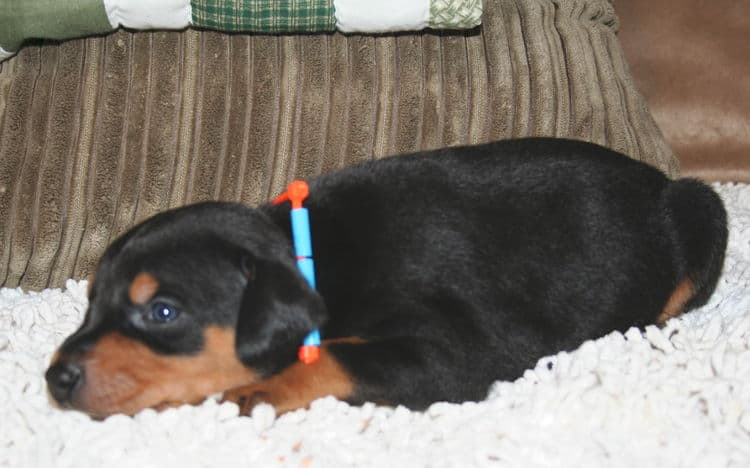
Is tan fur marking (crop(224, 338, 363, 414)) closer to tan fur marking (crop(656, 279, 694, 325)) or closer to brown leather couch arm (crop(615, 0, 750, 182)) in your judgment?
tan fur marking (crop(656, 279, 694, 325))

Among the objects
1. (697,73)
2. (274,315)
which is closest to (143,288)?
(274,315)

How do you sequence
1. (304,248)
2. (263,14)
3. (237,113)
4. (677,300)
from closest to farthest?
(304,248)
(677,300)
(263,14)
(237,113)

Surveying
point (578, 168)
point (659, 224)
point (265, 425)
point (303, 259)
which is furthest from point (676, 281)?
point (265, 425)

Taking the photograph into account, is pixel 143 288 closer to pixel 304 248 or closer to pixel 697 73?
pixel 304 248

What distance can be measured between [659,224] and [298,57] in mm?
1562

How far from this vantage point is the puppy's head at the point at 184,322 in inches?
84.2

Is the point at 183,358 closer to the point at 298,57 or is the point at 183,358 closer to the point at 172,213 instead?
the point at 172,213

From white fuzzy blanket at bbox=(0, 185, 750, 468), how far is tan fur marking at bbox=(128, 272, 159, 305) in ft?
0.94

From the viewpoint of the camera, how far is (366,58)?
3.48 metres

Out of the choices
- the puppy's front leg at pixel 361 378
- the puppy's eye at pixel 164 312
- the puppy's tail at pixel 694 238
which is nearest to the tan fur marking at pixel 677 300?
the puppy's tail at pixel 694 238

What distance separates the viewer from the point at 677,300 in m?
2.83

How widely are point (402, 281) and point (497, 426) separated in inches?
19.3

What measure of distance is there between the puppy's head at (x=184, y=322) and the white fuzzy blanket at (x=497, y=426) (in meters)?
0.09

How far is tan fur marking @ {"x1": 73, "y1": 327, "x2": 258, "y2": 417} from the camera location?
2121 millimetres
